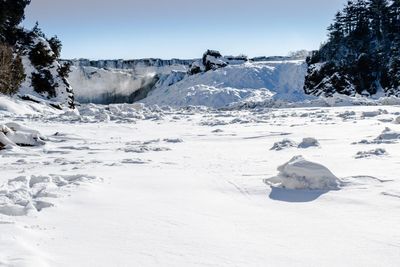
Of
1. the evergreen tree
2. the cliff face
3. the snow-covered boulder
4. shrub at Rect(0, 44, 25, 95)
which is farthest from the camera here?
the cliff face

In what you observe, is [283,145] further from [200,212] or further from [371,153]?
[200,212]

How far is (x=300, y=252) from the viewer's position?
289cm

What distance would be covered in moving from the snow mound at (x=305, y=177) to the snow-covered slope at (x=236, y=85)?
58.2 metres

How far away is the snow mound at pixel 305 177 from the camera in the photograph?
4.82m

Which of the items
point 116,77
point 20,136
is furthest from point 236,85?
point 20,136

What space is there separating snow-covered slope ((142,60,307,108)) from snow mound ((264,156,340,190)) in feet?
191

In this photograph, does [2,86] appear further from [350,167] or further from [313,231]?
[313,231]

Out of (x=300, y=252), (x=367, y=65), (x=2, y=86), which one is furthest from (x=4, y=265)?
(x=367, y=65)

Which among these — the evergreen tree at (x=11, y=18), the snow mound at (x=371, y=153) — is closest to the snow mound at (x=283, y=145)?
the snow mound at (x=371, y=153)

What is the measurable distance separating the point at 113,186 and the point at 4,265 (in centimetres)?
269

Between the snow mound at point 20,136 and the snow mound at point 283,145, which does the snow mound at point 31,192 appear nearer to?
the snow mound at point 20,136

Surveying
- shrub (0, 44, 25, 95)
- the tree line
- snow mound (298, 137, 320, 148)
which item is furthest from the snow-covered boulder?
snow mound (298, 137, 320, 148)

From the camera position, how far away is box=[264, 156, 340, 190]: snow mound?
482cm

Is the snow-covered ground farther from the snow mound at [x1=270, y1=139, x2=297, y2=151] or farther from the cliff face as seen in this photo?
the cliff face
